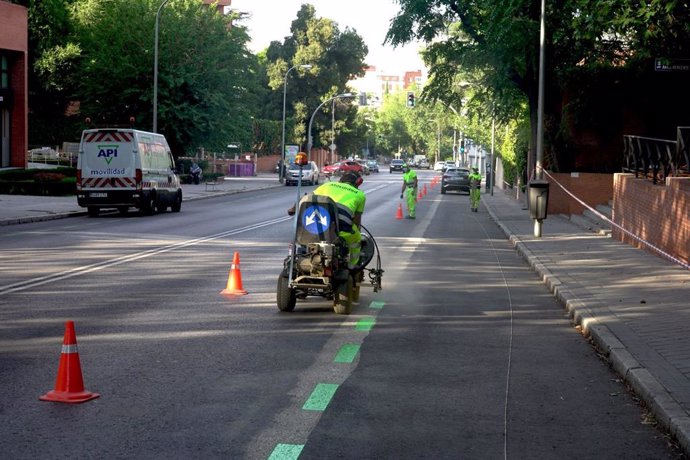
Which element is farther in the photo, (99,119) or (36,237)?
(99,119)

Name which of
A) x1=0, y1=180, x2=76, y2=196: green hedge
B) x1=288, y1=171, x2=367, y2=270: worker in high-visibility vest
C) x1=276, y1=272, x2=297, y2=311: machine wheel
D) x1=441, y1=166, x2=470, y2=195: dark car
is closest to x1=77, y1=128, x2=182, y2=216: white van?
x1=0, y1=180, x2=76, y2=196: green hedge

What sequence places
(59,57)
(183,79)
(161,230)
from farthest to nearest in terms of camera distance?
(59,57)
(183,79)
(161,230)

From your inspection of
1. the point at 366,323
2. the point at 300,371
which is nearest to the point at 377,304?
the point at 366,323

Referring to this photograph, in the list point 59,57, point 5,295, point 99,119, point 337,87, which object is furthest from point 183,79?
point 337,87

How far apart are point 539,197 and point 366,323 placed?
13519 mm

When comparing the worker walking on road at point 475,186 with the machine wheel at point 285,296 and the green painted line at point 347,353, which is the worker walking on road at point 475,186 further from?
the green painted line at point 347,353

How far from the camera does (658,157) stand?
19422 millimetres

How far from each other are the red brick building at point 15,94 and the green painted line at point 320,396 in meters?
46.7

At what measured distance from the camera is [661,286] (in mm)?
13445

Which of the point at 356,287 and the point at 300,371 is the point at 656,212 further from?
the point at 300,371

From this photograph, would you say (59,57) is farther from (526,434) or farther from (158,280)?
(526,434)

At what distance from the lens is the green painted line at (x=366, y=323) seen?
33.9 feet

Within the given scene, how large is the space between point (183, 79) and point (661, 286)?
4119 centimetres

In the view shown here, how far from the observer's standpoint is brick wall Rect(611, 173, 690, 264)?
16.4m
